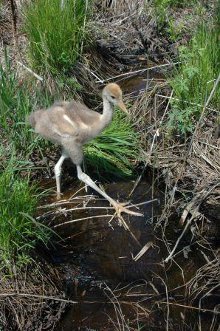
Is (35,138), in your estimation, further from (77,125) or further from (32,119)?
(77,125)

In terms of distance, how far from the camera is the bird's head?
489cm

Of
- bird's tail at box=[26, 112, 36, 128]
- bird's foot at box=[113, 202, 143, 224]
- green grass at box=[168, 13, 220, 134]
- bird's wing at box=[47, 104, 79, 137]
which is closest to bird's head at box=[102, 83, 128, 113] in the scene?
bird's wing at box=[47, 104, 79, 137]

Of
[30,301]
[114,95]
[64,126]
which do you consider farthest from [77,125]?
[30,301]

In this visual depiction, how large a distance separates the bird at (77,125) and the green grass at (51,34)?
1.00m

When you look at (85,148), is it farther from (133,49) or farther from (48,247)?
(133,49)

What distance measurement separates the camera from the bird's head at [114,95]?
16.1 feet

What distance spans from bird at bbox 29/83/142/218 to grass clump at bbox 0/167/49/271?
79cm

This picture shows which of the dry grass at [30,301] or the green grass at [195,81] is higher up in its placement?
the green grass at [195,81]

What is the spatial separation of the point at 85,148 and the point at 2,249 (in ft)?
5.51

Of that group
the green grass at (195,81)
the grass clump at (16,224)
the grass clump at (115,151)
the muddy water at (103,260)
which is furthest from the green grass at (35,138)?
the grass clump at (16,224)

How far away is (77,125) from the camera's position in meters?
4.93

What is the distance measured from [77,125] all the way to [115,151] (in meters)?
0.65

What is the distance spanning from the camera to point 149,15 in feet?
24.3

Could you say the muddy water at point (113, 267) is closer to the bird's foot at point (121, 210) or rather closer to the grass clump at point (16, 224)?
the bird's foot at point (121, 210)
